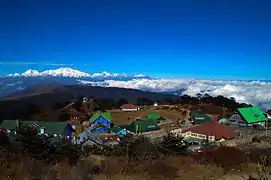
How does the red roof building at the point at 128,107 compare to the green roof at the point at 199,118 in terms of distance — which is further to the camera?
the red roof building at the point at 128,107

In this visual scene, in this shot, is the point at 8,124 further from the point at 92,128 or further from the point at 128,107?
the point at 128,107

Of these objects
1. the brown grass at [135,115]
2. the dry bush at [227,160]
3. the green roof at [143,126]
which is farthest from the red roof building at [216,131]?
the dry bush at [227,160]

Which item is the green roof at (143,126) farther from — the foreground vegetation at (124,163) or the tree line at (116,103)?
the foreground vegetation at (124,163)

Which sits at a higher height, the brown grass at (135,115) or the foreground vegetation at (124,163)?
the foreground vegetation at (124,163)

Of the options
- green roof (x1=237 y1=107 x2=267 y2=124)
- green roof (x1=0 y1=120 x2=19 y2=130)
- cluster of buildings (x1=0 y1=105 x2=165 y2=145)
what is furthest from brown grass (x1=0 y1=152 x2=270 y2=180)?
green roof (x1=237 y1=107 x2=267 y2=124)

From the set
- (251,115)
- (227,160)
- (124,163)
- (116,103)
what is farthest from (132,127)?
(116,103)

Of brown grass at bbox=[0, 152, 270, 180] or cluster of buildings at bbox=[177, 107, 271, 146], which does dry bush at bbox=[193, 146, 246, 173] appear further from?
cluster of buildings at bbox=[177, 107, 271, 146]

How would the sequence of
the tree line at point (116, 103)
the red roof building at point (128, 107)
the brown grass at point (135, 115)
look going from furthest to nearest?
the red roof building at point (128, 107) → the brown grass at point (135, 115) → the tree line at point (116, 103)

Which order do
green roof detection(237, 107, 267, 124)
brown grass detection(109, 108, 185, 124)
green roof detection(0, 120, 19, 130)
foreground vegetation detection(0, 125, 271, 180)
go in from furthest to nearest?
brown grass detection(109, 108, 185, 124) → green roof detection(237, 107, 267, 124) → green roof detection(0, 120, 19, 130) → foreground vegetation detection(0, 125, 271, 180)

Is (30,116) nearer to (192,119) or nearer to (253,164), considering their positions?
(192,119)
